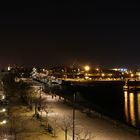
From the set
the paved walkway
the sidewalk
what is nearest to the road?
the paved walkway

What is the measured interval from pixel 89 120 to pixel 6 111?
23.4 ft

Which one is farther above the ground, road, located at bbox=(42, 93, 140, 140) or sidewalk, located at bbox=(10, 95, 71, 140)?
sidewalk, located at bbox=(10, 95, 71, 140)

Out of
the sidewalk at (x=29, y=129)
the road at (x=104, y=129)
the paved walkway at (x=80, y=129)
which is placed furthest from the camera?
the road at (x=104, y=129)

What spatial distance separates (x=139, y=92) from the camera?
11262 cm

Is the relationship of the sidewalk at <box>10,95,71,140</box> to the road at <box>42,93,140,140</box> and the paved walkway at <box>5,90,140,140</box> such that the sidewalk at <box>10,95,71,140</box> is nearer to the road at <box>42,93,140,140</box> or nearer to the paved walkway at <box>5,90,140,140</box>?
the paved walkway at <box>5,90,140,140</box>

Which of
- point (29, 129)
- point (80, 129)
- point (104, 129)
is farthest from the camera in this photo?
point (104, 129)

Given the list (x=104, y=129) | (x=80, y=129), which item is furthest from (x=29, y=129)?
(x=104, y=129)

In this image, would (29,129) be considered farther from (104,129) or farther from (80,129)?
(104,129)

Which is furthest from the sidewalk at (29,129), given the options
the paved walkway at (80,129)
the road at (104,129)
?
the road at (104,129)

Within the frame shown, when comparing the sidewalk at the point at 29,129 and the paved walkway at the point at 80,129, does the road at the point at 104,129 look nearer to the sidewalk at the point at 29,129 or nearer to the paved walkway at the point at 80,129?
the paved walkway at the point at 80,129

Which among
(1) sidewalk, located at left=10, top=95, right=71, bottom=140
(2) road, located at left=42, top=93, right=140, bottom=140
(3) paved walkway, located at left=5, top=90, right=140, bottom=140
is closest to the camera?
(1) sidewalk, located at left=10, top=95, right=71, bottom=140

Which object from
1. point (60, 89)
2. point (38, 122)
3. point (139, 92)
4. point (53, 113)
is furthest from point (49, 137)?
point (139, 92)

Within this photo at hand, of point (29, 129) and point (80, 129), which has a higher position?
point (29, 129)

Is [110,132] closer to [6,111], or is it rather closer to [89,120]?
[89,120]
